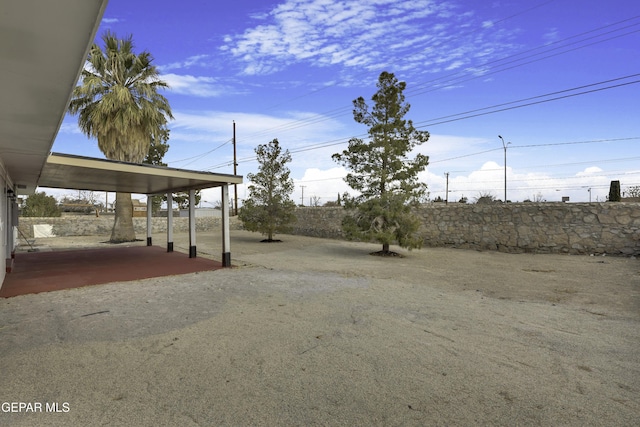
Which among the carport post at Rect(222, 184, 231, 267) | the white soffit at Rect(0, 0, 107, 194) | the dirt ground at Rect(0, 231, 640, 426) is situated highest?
the white soffit at Rect(0, 0, 107, 194)

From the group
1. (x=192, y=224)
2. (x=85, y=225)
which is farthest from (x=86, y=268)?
(x=85, y=225)

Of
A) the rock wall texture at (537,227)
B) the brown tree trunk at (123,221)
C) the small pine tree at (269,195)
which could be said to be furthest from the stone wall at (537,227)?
the brown tree trunk at (123,221)

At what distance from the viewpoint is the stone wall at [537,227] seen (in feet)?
35.4

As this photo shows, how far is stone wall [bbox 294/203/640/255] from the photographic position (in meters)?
10.8

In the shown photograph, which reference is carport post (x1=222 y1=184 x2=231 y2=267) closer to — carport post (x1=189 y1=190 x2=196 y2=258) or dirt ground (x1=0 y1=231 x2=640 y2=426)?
carport post (x1=189 y1=190 x2=196 y2=258)

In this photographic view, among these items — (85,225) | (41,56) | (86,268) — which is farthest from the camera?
(85,225)

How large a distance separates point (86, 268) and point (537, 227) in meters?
14.7

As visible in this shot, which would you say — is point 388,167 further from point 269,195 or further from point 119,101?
point 119,101

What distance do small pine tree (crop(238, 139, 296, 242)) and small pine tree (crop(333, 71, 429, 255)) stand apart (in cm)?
626

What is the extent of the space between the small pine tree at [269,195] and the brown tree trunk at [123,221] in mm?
5778

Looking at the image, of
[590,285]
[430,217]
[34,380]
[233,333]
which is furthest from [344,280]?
[430,217]

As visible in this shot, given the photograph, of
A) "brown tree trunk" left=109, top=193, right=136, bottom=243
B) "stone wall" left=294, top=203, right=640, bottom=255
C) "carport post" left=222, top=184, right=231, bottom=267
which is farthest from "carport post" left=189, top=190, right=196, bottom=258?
"stone wall" left=294, top=203, right=640, bottom=255

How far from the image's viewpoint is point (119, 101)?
47.1 feet

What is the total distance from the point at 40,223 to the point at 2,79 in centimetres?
2133
